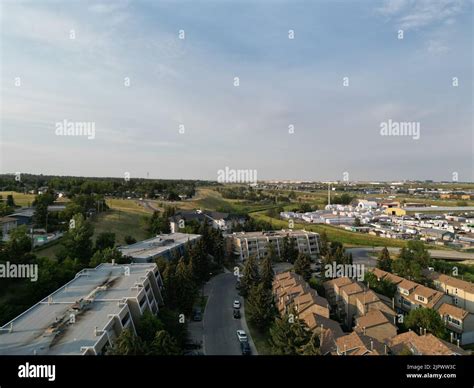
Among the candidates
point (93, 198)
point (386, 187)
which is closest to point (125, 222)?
point (93, 198)

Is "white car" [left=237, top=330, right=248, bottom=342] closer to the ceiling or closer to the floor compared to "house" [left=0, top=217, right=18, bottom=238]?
closer to the floor

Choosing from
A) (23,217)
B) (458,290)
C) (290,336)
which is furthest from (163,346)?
(23,217)

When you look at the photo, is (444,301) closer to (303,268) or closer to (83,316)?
(303,268)

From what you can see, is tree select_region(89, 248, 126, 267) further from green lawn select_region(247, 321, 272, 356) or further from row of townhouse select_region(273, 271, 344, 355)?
row of townhouse select_region(273, 271, 344, 355)

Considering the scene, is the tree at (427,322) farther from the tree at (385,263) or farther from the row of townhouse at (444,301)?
the tree at (385,263)

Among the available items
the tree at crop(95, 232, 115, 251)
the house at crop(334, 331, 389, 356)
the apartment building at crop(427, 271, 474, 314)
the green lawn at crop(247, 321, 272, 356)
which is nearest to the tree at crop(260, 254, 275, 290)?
the green lawn at crop(247, 321, 272, 356)
